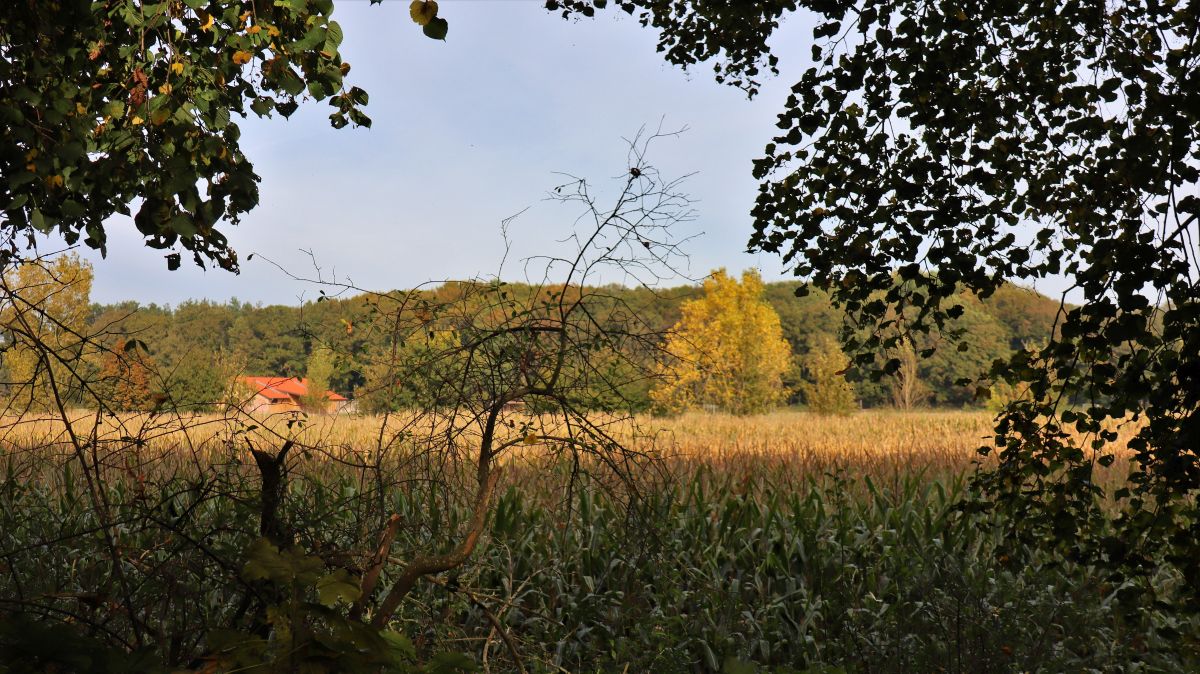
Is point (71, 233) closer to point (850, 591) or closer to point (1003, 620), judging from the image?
point (850, 591)

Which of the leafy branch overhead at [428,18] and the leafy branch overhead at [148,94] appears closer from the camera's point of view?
the leafy branch overhead at [428,18]

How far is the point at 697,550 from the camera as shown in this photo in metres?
5.37

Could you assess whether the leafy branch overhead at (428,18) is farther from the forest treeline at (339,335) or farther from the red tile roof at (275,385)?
the forest treeline at (339,335)

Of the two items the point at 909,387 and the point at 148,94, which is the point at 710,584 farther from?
the point at 909,387

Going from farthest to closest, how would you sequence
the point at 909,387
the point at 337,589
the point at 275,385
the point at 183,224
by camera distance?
the point at 909,387, the point at 275,385, the point at 183,224, the point at 337,589

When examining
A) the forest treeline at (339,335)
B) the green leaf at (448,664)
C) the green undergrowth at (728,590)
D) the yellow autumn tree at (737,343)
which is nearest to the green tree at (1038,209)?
the green undergrowth at (728,590)

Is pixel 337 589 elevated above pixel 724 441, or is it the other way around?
pixel 337 589

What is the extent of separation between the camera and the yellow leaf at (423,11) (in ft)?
7.45

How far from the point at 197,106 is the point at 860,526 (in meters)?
4.57

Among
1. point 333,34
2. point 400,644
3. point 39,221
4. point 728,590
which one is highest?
point 333,34

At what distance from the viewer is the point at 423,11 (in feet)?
7.48

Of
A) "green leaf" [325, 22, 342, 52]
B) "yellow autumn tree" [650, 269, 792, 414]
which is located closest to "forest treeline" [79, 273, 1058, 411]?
"yellow autumn tree" [650, 269, 792, 414]

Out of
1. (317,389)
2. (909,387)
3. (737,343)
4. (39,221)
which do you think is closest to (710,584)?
(39,221)

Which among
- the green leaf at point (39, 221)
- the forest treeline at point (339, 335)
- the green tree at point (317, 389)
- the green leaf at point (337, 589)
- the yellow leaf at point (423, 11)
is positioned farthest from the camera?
the forest treeline at point (339, 335)
